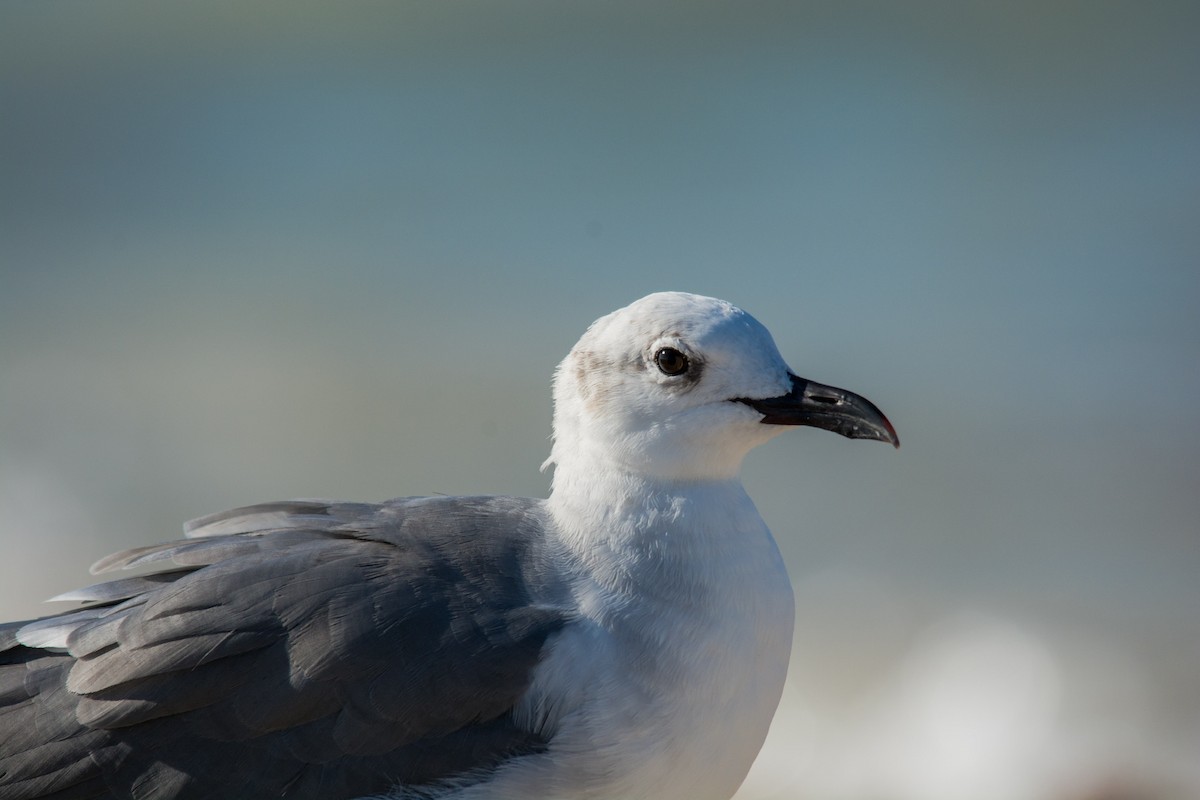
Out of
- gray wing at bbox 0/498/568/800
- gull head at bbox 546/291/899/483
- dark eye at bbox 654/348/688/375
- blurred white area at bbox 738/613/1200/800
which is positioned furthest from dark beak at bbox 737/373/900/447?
blurred white area at bbox 738/613/1200/800

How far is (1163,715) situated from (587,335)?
13.3ft

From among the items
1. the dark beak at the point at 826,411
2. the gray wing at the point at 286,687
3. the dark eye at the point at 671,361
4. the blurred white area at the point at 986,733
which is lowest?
the blurred white area at the point at 986,733

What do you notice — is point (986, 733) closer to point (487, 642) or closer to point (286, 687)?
point (487, 642)

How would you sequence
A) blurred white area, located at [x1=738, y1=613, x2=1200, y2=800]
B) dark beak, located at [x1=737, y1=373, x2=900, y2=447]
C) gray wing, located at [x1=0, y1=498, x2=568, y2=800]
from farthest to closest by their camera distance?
blurred white area, located at [x1=738, y1=613, x2=1200, y2=800], dark beak, located at [x1=737, y1=373, x2=900, y2=447], gray wing, located at [x1=0, y1=498, x2=568, y2=800]

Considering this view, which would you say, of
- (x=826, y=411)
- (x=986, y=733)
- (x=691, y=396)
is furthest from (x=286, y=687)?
(x=986, y=733)

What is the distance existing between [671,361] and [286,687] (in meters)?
1.35

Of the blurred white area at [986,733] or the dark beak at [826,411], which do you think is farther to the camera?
the blurred white area at [986,733]

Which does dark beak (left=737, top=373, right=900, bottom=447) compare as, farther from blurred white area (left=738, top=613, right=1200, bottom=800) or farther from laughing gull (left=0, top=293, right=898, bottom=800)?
blurred white area (left=738, top=613, right=1200, bottom=800)

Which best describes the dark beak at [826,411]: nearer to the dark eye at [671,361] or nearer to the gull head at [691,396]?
the gull head at [691,396]

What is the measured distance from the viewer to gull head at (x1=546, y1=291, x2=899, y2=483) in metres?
3.60

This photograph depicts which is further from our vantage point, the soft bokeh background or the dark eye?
the soft bokeh background

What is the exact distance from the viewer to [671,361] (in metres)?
3.65

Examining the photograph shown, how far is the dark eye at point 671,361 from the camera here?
3639 millimetres

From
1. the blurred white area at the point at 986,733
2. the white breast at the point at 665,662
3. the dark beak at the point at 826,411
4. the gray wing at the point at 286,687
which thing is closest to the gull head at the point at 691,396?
the dark beak at the point at 826,411
